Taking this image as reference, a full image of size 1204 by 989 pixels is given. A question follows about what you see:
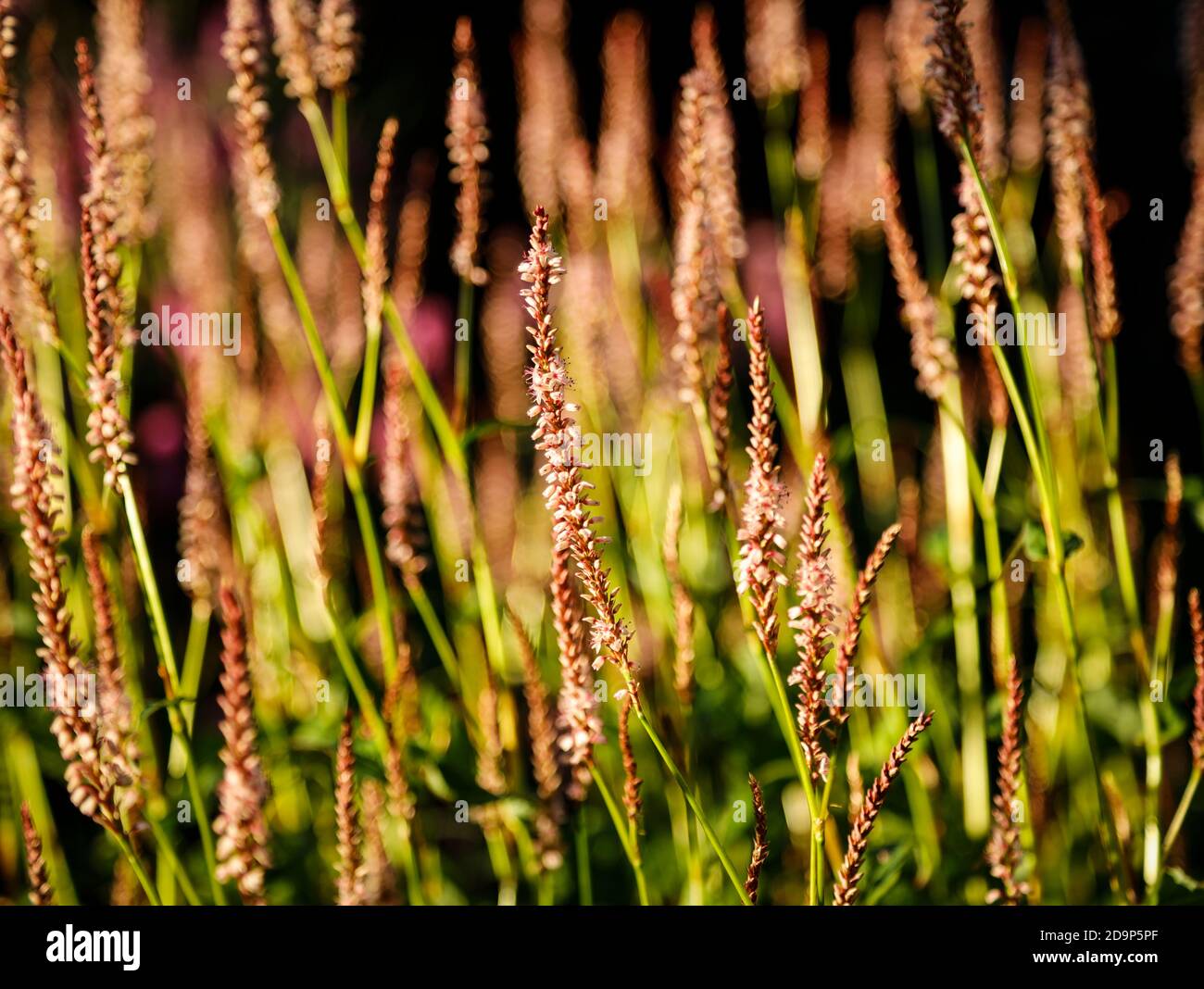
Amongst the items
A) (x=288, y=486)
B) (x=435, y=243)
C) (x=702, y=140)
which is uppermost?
(x=435, y=243)

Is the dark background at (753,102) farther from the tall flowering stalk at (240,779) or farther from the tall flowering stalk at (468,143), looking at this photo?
the tall flowering stalk at (240,779)

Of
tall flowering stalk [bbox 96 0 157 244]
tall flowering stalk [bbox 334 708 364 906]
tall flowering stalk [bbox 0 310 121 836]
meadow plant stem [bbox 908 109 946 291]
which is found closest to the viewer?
tall flowering stalk [bbox 0 310 121 836]

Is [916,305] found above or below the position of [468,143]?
below

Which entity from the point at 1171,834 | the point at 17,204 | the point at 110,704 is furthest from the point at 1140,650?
the point at 17,204

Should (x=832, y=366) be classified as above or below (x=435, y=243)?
below

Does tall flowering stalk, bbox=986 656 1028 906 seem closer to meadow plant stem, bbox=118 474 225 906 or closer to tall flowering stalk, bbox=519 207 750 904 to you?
tall flowering stalk, bbox=519 207 750 904

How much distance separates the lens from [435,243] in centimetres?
423

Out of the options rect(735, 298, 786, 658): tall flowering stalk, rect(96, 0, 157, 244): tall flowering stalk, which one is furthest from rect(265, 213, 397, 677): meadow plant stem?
rect(735, 298, 786, 658): tall flowering stalk

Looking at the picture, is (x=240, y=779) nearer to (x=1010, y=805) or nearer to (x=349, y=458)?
(x=349, y=458)

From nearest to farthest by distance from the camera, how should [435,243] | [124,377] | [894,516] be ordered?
[124,377]
[894,516]
[435,243]

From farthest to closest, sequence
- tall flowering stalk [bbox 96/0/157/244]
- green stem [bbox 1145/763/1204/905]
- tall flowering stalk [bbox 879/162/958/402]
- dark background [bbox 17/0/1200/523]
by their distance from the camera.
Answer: dark background [bbox 17/0/1200/523] → tall flowering stalk [bbox 96/0/157/244] → tall flowering stalk [bbox 879/162/958/402] → green stem [bbox 1145/763/1204/905]
